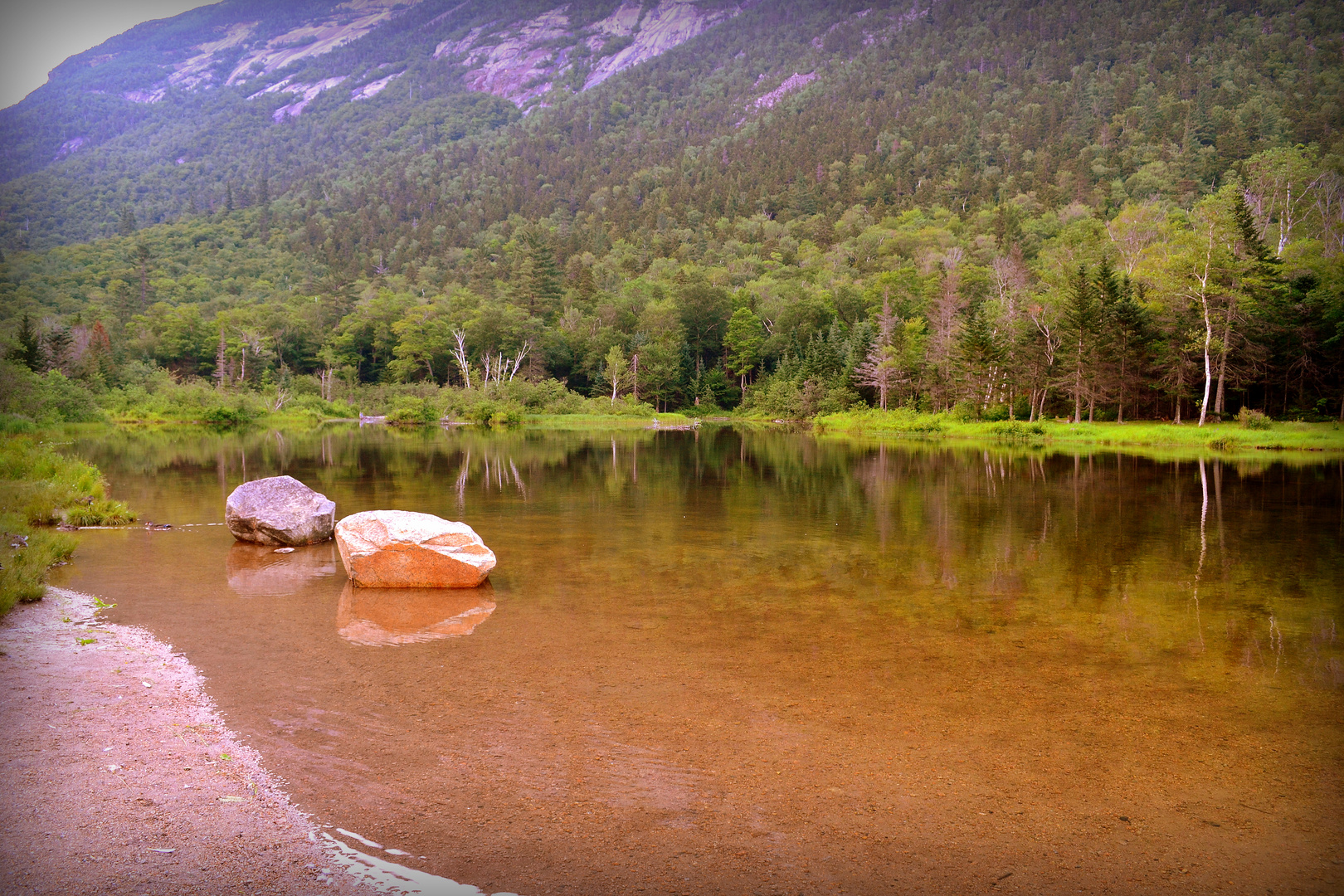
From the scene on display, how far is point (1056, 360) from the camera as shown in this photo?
186 feet

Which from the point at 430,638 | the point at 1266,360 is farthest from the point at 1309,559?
the point at 1266,360

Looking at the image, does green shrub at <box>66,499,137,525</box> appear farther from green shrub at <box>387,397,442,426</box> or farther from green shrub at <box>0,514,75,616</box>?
green shrub at <box>387,397,442,426</box>

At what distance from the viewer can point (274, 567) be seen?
42.6 ft

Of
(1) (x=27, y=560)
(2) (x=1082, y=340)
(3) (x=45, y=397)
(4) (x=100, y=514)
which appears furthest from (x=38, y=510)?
(2) (x=1082, y=340)

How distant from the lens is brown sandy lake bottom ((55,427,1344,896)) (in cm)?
489

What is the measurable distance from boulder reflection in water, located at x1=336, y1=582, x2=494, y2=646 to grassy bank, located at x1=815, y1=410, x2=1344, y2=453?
4200 centimetres

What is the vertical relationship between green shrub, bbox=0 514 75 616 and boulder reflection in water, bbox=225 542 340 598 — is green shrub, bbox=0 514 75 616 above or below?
above

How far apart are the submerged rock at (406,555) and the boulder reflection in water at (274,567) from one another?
1017 millimetres

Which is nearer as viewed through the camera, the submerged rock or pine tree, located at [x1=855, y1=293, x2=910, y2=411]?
the submerged rock

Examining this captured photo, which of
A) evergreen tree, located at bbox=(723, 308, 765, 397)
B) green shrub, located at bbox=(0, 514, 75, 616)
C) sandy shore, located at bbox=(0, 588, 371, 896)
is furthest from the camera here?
evergreen tree, located at bbox=(723, 308, 765, 397)

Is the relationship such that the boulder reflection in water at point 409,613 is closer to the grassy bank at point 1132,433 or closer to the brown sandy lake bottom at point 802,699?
the brown sandy lake bottom at point 802,699

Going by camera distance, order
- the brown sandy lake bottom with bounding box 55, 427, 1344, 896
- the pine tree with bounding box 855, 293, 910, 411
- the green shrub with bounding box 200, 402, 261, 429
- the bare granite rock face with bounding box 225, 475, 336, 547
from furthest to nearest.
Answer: the pine tree with bounding box 855, 293, 910, 411
the green shrub with bounding box 200, 402, 261, 429
the bare granite rock face with bounding box 225, 475, 336, 547
the brown sandy lake bottom with bounding box 55, 427, 1344, 896

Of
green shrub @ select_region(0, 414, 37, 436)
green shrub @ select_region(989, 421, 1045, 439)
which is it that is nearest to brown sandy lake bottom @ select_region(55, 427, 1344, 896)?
green shrub @ select_region(0, 414, 37, 436)

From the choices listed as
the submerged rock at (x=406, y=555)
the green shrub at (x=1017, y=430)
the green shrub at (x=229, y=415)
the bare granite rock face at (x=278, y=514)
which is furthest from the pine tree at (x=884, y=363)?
the submerged rock at (x=406, y=555)
